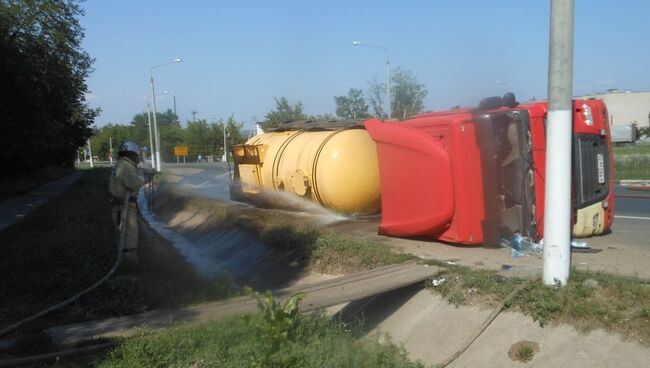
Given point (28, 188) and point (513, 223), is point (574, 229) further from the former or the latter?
point (28, 188)

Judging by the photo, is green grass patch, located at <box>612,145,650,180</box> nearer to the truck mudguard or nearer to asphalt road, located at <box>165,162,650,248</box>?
asphalt road, located at <box>165,162,650,248</box>

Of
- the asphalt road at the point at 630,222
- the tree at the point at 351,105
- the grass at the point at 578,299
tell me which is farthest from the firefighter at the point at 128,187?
the tree at the point at 351,105

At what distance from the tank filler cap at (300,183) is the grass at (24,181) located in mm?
17157

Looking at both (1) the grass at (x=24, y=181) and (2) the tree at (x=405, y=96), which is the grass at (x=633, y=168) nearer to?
(2) the tree at (x=405, y=96)

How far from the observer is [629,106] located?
9175 cm

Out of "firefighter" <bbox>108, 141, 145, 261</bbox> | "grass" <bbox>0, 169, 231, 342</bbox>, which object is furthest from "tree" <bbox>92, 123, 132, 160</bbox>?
"firefighter" <bbox>108, 141, 145, 261</bbox>

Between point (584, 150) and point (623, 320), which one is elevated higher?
point (584, 150)

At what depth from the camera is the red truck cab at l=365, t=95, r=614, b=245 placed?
7.55 metres

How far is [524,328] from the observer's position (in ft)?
16.6

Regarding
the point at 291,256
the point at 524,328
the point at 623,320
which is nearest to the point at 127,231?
the point at 291,256

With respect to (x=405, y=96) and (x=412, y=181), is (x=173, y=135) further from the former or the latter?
(x=412, y=181)

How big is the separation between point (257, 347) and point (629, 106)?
325 feet

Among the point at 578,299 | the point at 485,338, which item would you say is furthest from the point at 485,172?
the point at 485,338

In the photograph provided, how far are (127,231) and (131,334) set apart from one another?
4004 millimetres
